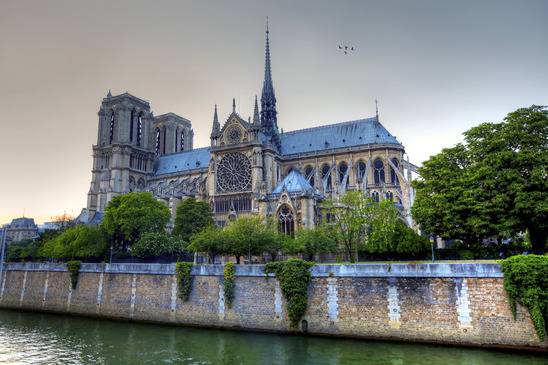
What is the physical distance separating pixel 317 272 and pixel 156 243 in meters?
21.2

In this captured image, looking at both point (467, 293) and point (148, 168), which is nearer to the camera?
point (467, 293)

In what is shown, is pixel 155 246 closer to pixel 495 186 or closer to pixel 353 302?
pixel 353 302

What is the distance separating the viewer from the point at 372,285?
26281 mm

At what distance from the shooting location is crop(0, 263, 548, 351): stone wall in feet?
76.1

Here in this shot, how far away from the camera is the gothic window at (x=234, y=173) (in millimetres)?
63781

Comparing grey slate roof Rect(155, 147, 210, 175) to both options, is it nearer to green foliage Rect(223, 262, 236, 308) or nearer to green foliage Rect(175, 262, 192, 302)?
green foliage Rect(175, 262, 192, 302)

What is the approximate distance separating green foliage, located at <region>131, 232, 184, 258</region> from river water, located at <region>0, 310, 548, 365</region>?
11923 millimetres

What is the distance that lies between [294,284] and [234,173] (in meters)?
38.8

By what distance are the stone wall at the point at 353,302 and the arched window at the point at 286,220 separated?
1637cm

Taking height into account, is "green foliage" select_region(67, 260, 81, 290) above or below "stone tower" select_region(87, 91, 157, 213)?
below

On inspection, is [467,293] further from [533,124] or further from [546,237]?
[533,124]

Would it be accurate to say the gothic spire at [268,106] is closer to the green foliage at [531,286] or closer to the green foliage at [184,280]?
the green foliage at [184,280]

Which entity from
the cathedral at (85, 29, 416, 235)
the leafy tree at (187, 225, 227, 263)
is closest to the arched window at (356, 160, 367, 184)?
the cathedral at (85, 29, 416, 235)

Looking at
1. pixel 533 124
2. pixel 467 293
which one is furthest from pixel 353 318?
pixel 533 124
